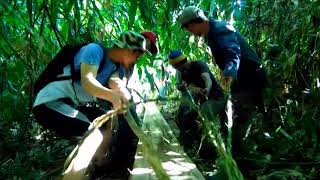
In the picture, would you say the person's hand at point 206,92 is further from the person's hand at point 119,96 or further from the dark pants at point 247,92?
the person's hand at point 119,96

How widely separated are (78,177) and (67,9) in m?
1.96

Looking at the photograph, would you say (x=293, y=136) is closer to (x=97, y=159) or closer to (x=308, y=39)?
(x=308, y=39)

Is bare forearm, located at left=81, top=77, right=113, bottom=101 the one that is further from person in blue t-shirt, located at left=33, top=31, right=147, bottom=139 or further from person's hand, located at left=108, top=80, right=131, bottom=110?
person in blue t-shirt, located at left=33, top=31, right=147, bottom=139

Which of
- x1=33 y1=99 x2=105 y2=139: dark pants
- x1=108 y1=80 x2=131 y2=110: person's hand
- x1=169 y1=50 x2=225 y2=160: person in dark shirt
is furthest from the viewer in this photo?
x1=169 y1=50 x2=225 y2=160: person in dark shirt

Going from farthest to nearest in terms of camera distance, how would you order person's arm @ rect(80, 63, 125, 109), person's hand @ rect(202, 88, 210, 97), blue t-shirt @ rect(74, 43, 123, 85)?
person's hand @ rect(202, 88, 210, 97) < blue t-shirt @ rect(74, 43, 123, 85) < person's arm @ rect(80, 63, 125, 109)

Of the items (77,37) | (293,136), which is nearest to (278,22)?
(293,136)

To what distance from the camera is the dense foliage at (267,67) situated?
3096mm

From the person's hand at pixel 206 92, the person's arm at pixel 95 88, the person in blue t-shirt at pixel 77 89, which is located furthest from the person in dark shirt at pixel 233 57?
the person's arm at pixel 95 88

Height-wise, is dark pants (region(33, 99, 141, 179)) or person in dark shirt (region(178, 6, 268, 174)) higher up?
person in dark shirt (region(178, 6, 268, 174))

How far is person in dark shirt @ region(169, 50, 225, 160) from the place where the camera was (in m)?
4.12

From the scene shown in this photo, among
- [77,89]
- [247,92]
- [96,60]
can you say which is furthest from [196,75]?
[96,60]

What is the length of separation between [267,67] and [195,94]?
0.81 metres

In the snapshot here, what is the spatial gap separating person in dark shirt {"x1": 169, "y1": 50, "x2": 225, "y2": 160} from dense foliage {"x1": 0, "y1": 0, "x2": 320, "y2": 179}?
A: 0.35 meters

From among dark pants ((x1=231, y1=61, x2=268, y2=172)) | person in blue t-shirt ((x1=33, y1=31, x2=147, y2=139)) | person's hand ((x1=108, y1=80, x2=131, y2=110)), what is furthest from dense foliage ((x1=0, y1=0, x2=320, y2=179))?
person's hand ((x1=108, y1=80, x2=131, y2=110))
